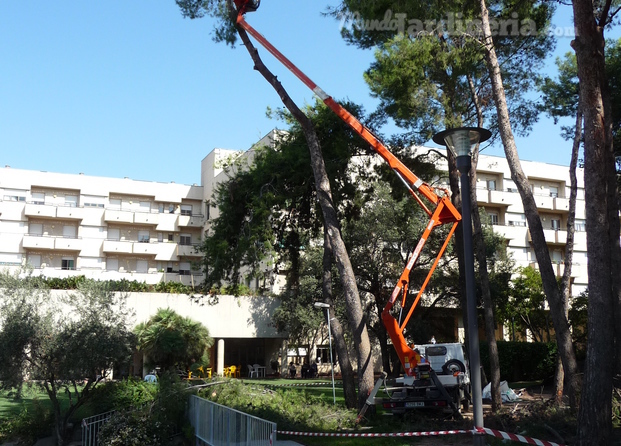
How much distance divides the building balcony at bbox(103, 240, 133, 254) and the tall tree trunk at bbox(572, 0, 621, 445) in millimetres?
44704

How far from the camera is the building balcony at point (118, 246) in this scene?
5034cm

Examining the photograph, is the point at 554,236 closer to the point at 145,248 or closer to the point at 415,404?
the point at 145,248

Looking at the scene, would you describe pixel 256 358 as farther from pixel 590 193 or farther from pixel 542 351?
pixel 590 193

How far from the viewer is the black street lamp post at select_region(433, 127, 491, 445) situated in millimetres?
8320

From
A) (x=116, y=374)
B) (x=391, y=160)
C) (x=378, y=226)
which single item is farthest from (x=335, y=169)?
(x=378, y=226)

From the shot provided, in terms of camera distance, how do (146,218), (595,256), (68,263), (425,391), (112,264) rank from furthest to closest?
(146,218)
(112,264)
(68,263)
(425,391)
(595,256)

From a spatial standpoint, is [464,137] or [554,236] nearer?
[464,137]

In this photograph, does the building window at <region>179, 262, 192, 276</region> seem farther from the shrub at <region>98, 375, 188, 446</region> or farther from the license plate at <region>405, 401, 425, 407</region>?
the license plate at <region>405, 401, 425, 407</region>

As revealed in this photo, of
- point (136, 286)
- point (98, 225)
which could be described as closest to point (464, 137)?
point (136, 286)

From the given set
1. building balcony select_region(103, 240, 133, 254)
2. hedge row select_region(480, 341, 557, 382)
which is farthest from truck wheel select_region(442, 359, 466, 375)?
building balcony select_region(103, 240, 133, 254)

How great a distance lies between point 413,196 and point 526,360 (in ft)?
59.0

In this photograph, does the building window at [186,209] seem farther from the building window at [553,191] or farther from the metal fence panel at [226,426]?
the metal fence panel at [226,426]

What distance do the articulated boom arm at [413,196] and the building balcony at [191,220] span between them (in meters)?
36.5

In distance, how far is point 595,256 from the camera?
9.99 meters
